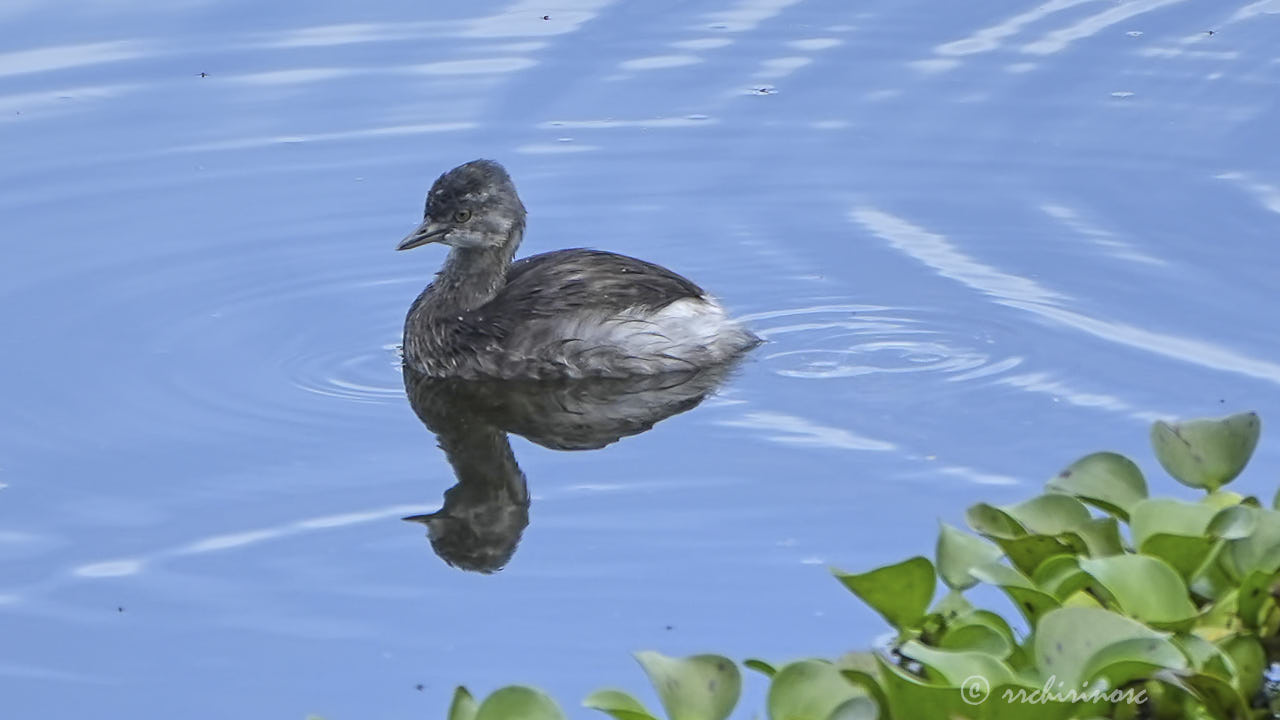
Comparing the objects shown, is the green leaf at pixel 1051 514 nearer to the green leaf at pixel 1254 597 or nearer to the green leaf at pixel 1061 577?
the green leaf at pixel 1061 577

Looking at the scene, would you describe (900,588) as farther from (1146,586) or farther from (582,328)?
(582,328)

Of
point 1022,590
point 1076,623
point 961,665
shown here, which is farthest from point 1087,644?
point 1022,590

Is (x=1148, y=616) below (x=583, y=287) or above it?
above

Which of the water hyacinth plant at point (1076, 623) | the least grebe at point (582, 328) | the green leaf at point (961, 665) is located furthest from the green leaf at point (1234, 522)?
the least grebe at point (582, 328)

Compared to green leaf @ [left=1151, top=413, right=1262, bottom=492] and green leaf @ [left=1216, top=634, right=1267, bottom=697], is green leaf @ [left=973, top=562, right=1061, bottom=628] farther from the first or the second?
green leaf @ [left=1151, top=413, right=1262, bottom=492]

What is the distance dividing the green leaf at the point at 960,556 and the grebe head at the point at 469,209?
503 cm

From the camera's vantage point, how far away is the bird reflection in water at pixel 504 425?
741 cm

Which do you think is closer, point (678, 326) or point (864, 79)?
point (678, 326)

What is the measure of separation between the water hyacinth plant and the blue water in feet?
4.97

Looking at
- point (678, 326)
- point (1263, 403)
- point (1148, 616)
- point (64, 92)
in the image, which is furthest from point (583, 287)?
point (1148, 616)

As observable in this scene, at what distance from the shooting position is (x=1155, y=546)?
4539 mm

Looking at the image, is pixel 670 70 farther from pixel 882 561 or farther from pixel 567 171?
pixel 882 561

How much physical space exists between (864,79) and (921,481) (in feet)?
15.7

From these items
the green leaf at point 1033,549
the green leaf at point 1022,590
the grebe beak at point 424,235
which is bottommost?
the grebe beak at point 424,235
